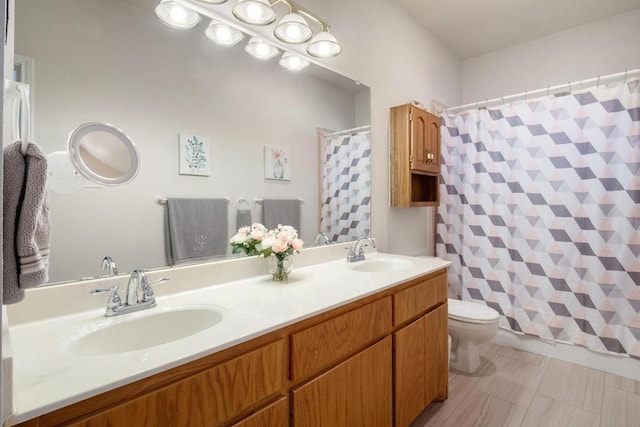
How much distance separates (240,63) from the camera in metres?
1.55

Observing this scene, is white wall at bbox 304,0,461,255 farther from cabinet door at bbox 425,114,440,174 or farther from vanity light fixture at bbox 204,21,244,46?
vanity light fixture at bbox 204,21,244,46

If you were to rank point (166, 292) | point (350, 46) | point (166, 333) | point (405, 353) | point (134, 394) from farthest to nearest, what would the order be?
point (350, 46)
point (405, 353)
point (166, 292)
point (166, 333)
point (134, 394)

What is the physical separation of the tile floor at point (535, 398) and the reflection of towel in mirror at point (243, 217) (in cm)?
140

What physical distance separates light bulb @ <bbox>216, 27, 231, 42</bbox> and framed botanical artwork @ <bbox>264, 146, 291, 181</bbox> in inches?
20.3

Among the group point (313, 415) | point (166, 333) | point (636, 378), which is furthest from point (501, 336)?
point (166, 333)

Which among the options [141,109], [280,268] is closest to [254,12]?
[141,109]

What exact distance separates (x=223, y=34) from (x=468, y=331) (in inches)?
87.3

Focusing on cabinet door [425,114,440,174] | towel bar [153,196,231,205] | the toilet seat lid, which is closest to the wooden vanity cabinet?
the toilet seat lid

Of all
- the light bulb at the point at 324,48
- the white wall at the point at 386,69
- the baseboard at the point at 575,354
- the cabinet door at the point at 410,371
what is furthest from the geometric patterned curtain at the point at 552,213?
the light bulb at the point at 324,48

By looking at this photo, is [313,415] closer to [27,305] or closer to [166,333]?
[166,333]

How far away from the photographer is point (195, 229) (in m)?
1.38

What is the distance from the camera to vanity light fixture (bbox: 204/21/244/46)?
1.42 m

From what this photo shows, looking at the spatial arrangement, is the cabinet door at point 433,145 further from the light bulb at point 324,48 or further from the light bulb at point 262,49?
the light bulb at point 262,49

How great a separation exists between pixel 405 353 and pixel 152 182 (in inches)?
52.5
